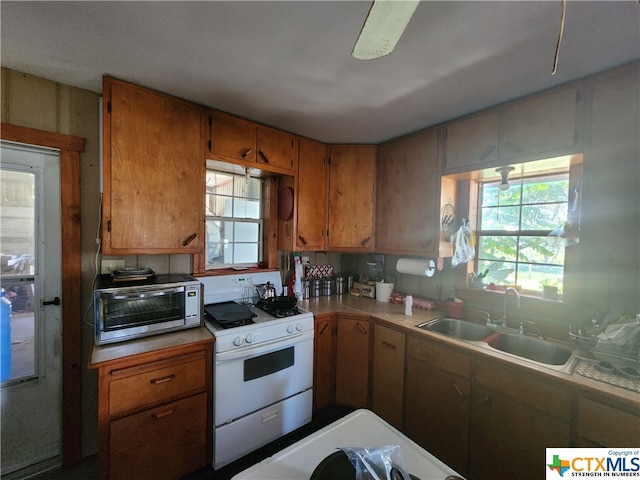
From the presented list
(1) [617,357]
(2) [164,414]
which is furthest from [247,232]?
(1) [617,357]

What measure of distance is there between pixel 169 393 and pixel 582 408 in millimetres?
2026

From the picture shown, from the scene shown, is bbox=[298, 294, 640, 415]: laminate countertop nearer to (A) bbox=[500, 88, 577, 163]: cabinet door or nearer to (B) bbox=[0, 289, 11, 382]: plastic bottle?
(A) bbox=[500, 88, 577, 163]: cabinet door

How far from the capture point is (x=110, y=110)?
148 centimetres

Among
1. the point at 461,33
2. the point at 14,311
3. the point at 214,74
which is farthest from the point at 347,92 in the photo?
the point at 14,311

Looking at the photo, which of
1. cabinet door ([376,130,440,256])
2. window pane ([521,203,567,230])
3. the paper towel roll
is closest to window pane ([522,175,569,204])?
window pane ([521,203,567,230])

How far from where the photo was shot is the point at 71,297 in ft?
5.36

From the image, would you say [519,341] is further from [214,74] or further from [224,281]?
[214,74]

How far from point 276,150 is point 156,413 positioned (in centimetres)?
193

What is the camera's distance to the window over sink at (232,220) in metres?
2.22

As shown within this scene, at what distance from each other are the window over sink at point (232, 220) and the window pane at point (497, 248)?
1957 millimetres

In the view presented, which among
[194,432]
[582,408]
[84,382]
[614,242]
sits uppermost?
[614,242]

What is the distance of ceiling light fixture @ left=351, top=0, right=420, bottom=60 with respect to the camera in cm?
62

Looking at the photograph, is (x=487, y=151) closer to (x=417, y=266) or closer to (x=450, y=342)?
(x=417, y=266)

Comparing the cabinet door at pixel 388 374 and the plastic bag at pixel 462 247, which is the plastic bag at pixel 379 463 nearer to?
the cabinet door at pixel 388 374
